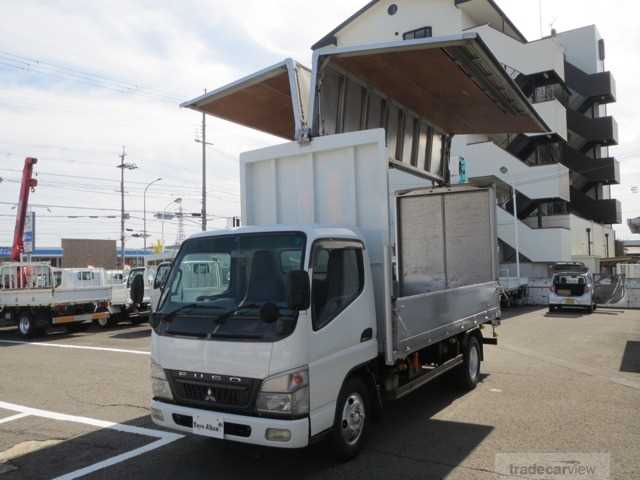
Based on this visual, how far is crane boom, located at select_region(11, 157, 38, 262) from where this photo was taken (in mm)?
18000

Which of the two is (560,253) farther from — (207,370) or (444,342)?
(207,370)

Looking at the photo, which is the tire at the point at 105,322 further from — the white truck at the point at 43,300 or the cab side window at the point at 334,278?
the cab side window at the point at 334,278

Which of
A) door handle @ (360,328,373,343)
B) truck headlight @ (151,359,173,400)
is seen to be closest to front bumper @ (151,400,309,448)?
truck headlight @ (151,359,173,400)

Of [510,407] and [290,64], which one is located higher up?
[290,64]

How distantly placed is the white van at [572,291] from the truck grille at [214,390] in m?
19.3

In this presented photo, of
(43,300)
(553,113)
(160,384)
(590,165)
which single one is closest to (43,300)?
(43,300)

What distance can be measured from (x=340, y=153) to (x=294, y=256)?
5.79 ft

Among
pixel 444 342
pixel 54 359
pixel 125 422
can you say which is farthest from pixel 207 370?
pixel 54 359

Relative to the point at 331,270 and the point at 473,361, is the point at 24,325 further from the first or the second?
the point at 331,270

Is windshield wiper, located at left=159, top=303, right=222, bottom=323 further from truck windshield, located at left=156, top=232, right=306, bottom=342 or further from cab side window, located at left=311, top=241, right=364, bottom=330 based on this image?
cab side window, located at left=311, top=241, right=364, bottom=330

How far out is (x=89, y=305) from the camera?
16391 mm

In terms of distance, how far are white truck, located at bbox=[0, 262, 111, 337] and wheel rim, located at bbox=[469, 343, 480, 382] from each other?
12.3 meters

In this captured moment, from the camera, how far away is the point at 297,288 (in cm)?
417

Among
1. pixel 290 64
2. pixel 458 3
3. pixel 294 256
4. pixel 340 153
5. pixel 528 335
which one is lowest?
pixel 528 335
